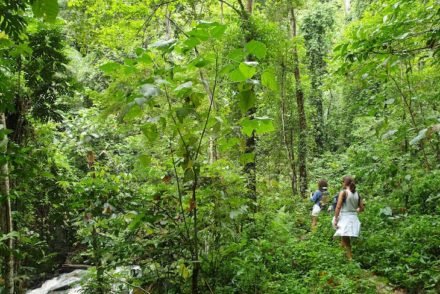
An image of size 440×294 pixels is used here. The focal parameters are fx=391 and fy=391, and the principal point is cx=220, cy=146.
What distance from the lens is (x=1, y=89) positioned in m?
3.07

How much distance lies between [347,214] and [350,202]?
0.71 feet

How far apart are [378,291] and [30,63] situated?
5.23m

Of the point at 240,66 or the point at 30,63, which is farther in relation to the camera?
the point at 30,63

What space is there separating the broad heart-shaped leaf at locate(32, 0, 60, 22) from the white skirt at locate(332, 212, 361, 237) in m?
6.21

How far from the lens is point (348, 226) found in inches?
264

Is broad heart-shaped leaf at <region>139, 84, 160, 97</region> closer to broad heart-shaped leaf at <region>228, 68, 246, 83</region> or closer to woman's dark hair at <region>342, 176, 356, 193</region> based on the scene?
broad heart-shaped leaf at <region>228, 68, 246, 83</region>

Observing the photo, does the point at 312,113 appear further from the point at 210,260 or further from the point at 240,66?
the point at 240,66

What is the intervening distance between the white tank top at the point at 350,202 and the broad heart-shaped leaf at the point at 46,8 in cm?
625

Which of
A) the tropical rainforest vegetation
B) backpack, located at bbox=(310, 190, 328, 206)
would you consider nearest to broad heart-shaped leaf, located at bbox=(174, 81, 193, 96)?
the tropical rainforest vegetation

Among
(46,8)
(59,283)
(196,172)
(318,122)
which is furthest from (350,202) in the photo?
(318,122)

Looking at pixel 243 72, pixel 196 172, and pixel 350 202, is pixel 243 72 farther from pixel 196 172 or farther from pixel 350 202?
pixel 350 202

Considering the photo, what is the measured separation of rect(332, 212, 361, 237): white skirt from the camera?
667 centimetres

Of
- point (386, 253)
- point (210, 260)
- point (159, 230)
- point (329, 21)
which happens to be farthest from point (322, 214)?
point (329, 21)

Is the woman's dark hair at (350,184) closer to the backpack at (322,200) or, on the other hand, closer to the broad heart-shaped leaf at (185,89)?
the backpack at (322,200)
